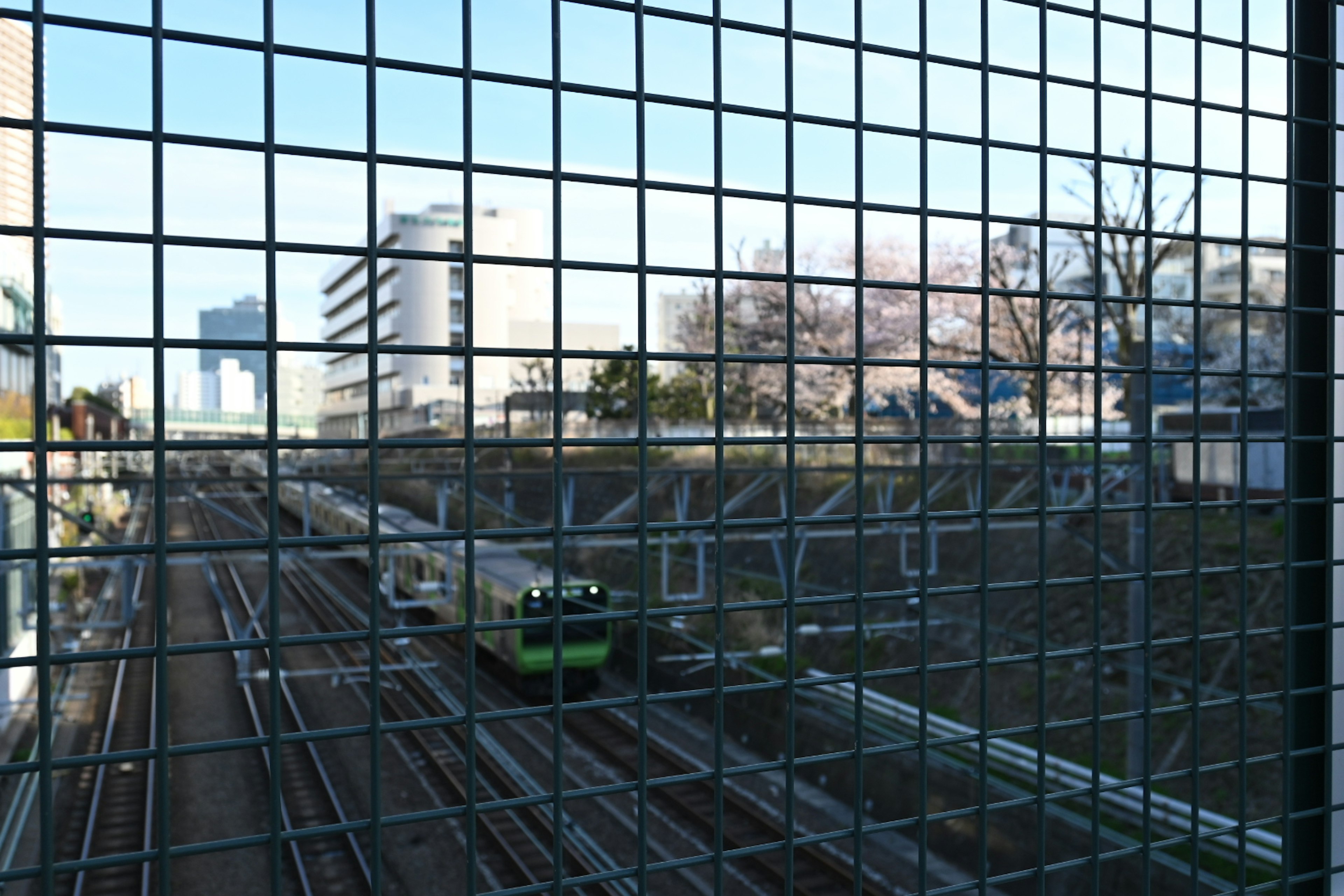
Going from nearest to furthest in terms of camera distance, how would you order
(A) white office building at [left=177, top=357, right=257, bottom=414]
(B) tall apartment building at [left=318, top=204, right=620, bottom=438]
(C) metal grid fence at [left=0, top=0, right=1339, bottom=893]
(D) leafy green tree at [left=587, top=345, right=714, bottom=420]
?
(C) metal grid fence at [left=0, top=0, right=1339, bottom=893] < (D) leafy green tree at [left=587, top=345, right=714, bottom=420] < (B) tall apartment building at [left=318, top=204, right=620, bottom=438] < (A) white office building at [left=177, top=357, right=257, bottom=414]

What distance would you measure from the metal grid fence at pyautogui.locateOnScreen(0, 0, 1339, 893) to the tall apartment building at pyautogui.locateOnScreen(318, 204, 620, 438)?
899 inches

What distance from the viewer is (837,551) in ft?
52.1

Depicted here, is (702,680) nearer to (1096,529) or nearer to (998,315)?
(998,315)

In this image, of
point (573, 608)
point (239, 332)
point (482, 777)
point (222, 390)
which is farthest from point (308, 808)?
point (222, 390)

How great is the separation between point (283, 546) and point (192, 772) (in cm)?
1026

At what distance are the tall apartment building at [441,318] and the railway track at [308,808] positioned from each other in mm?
12582

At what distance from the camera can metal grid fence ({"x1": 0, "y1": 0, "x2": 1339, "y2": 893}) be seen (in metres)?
1.22

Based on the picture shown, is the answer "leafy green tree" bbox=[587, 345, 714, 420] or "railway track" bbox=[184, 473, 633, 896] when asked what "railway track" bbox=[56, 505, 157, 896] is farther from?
"leafy green tree" bbox=[587, 345, 714, 420]

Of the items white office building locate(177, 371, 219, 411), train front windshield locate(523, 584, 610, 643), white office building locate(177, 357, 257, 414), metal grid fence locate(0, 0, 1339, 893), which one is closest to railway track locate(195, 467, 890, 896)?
train front windshield locate(523, 584, 610, 643)

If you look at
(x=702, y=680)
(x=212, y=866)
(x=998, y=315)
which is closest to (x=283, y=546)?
(x=212, y=866)

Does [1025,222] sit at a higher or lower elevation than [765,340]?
lower

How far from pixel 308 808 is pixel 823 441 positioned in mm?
9019

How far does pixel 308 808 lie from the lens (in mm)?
9180

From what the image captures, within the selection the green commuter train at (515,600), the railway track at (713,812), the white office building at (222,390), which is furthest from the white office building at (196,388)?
the railway track at (713,812)
